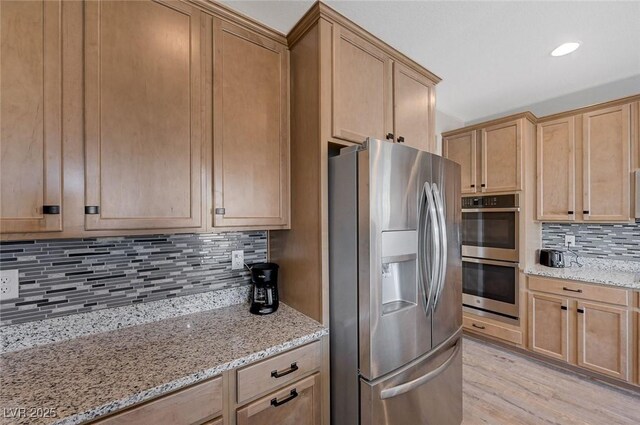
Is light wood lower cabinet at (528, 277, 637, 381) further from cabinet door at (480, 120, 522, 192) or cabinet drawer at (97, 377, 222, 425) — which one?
cabinet drawer at (97, 377, 222, 425)

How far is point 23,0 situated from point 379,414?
2.16m

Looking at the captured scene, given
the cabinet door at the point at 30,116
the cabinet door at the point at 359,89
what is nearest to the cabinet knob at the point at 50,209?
the cabinet door at the point at 30,116

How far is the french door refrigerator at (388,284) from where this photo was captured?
1245 mm

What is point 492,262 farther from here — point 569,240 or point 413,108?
point 413,108

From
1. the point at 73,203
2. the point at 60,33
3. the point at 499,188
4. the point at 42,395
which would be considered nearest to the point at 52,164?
the point at 73,203

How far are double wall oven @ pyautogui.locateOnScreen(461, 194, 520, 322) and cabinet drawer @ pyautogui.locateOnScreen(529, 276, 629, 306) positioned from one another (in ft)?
0.61

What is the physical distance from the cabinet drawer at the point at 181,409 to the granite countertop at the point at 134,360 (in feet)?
0.12

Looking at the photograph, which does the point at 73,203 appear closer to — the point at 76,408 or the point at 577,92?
the point at 76,408

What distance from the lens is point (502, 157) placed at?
9.21ft

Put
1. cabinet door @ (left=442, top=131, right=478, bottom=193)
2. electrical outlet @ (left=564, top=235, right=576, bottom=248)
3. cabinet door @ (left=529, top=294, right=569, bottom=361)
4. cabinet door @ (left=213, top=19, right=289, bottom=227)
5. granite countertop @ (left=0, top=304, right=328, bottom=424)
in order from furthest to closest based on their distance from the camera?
1. cabinet door @ (left=442, top=131, right=478, bottom=193)
2. electrical outlet @ (left=564, top=235, right=576, bottom=248)
3. cabinet door @ (left=529, top=294, right=569, bottom=361)
4. cabinet door @ (left=213, top=19, right=289, bottom=227)
5. granite countertop @ (left=0, top=304, right=328, bottom=424)

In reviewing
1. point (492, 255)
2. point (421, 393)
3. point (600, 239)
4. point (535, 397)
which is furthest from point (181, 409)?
point (600, 239)

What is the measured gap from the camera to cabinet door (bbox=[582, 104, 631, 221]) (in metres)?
2.34

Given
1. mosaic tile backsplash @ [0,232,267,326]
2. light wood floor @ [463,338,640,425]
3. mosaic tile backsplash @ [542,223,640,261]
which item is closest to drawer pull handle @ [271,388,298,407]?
mosaic tile backsplash @ [0,232,267,326]

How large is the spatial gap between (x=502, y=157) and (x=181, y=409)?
3269 mm
